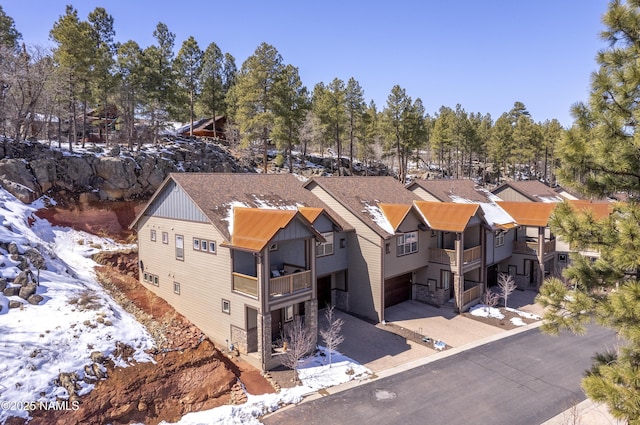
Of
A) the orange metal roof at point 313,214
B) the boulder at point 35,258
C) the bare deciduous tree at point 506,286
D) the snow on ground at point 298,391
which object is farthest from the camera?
the bare deciduous tree at point 506,286

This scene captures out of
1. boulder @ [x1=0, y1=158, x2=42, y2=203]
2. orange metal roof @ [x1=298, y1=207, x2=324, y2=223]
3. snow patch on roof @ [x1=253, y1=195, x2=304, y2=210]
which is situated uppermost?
boulder @ [x1=0, y1=158, x2=42, y2=203]

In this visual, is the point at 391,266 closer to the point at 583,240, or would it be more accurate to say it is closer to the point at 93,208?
the point at 583,240

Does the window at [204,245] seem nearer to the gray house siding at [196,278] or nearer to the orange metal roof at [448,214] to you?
→ the gray house siding at [196,278]

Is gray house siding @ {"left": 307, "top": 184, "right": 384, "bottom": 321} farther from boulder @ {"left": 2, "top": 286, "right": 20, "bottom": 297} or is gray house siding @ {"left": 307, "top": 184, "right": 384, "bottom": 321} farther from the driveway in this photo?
boulder @ {"left": 2, "top": 286, "right": 20, "bottom": 297}

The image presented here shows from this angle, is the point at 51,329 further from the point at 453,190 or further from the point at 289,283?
the point at 453,190

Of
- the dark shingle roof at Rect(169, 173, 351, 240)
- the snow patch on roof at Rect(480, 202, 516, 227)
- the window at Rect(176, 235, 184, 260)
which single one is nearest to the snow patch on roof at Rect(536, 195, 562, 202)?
the snow patch on roof at Rect(480, 202, 516, 227)

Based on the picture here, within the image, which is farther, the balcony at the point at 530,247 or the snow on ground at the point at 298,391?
the balcony at the point at 530,247

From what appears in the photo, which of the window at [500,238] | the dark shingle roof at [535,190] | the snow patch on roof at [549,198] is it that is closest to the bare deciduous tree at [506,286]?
the window at [500,238]
